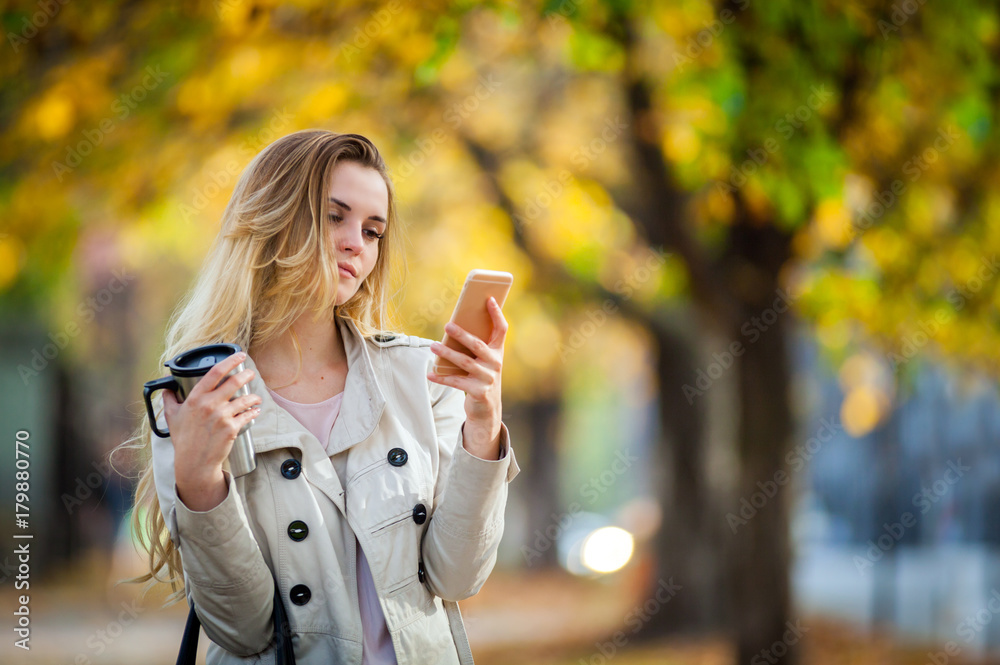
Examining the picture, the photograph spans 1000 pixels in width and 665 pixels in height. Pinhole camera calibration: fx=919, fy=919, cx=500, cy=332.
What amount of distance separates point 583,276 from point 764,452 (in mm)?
2925

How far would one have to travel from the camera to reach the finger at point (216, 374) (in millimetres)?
2010

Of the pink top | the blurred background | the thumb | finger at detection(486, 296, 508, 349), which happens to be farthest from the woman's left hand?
the blurred background

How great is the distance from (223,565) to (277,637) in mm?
228

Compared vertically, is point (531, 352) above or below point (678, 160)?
below

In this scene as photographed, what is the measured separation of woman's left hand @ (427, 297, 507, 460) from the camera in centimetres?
217

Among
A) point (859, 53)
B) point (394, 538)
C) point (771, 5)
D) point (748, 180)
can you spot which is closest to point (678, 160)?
point (748, 180)

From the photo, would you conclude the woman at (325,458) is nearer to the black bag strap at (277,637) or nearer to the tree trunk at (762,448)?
the black bag strap at (277,637)

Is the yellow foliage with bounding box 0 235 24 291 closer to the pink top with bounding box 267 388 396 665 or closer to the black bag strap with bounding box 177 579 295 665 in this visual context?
the pink top with bounding box 267 388 396 665

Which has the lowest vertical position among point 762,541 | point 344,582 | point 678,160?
point 762,541

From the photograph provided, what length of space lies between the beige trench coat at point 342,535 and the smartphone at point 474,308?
229 millimetres

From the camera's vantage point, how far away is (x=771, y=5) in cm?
502

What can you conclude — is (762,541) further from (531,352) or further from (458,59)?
(531,352)

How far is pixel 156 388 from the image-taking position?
2074 mm

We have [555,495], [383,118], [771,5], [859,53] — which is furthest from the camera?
[555,495]
